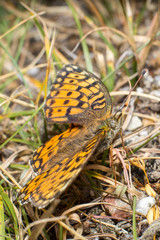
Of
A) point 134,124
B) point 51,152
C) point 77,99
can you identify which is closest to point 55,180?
point 51,152

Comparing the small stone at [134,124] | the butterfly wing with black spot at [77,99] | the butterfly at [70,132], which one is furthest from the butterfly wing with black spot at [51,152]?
the small stone at [134,124]

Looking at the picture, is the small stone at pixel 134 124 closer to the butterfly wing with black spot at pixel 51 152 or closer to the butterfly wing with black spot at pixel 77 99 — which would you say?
the butterfly wing with black spot at pixel 77 99

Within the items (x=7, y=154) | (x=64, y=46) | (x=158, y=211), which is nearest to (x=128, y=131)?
(x=158, y=211)

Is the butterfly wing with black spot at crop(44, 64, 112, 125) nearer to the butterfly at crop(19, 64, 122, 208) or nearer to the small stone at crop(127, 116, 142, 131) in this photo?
the butterfly at crop(19, 64, 122, 208)

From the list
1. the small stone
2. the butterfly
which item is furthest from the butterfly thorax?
the small stone

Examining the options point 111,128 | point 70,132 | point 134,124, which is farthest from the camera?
point 134,124

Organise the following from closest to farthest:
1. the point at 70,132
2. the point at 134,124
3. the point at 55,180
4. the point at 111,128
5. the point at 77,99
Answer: the point at 55,180 < the point at 111,128 < the point at 70,132 < the point at 77,99 < the point at 134,124

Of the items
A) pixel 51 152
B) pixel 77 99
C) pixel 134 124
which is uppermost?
pixel 77 99

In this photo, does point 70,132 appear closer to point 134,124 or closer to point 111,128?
point 111,128
